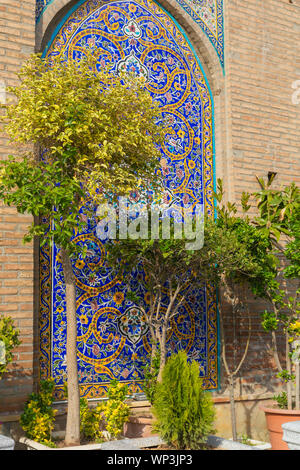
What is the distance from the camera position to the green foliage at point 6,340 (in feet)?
16.0

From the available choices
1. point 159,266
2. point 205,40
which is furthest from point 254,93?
point 159,266

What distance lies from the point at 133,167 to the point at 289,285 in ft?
10.3

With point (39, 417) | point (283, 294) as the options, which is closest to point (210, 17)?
point (283, 294)

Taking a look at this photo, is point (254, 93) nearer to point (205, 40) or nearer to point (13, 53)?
point (205, 40)

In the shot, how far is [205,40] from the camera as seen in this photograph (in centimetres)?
757

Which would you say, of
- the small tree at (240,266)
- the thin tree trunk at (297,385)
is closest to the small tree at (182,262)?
the small tree at (240,266)

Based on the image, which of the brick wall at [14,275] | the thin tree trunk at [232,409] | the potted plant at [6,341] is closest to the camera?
the potted plant at [6,341]

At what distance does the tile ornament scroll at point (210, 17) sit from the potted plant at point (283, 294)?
1.99 meters

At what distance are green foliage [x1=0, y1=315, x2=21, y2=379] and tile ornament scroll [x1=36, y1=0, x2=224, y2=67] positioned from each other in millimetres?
4603

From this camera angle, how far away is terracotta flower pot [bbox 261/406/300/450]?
6031 mm

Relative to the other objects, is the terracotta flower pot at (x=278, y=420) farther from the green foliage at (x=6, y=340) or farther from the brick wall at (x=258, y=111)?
the green foliage at (x=6, y=340)

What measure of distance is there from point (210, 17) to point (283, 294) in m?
3.83

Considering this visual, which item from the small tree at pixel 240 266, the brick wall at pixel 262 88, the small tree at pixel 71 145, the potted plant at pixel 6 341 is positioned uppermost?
the brick wall at pixel 262 88

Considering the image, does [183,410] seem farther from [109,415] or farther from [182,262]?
[182,262]
